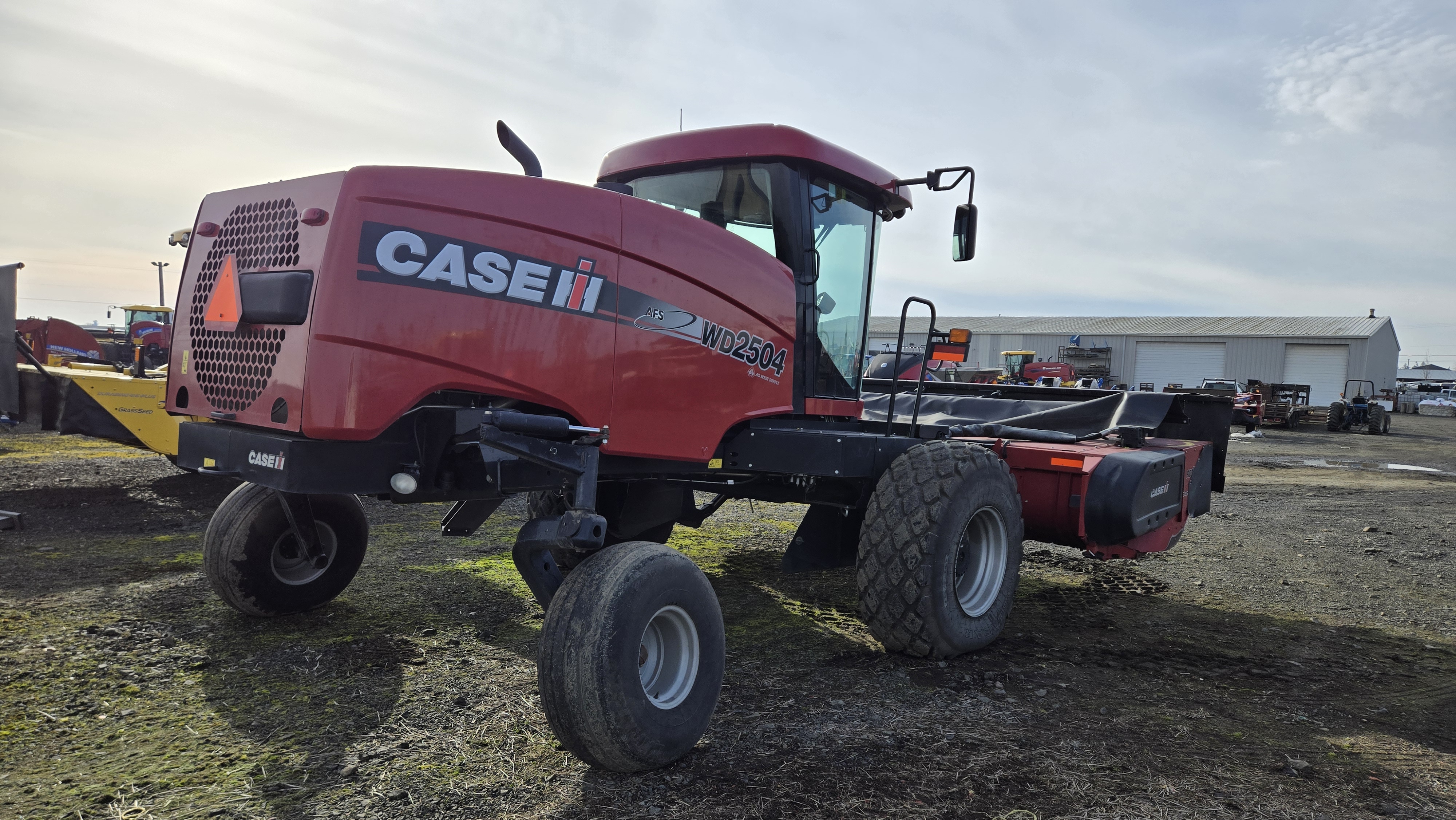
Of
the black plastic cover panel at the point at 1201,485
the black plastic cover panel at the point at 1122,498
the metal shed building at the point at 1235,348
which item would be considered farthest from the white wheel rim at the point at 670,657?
the metal shed building at the point at 1235,348

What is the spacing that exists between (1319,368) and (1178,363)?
6.06 m

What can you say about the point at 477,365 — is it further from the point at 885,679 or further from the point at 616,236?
the point at 885,679

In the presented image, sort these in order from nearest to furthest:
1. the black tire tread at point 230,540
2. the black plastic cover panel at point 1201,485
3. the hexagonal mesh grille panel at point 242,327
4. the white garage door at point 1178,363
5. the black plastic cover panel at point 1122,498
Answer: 1. the hexagonal mesh grille panel at point 242,327
2. the black tire tread at point 230,540
3. the black plastic cover panel at point 1122,498
4. the black plastic cover panel at point 1201,485
5. the white garage door at point 1178,363

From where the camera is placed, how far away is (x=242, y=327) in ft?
9.72

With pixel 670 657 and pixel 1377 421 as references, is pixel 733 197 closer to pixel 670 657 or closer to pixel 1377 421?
pixel 670 657

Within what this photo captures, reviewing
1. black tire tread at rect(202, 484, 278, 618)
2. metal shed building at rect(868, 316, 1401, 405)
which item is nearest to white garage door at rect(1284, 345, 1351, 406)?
metal shed building at rect(868, 316, 1401, 405)

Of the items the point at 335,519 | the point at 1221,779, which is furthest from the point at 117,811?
the point at 1221,779

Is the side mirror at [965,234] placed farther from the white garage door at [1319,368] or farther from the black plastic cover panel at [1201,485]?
the white garage door at [1319,368]

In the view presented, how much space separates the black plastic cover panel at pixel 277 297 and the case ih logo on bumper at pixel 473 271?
21 cm

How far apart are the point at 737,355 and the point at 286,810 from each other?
2262mm

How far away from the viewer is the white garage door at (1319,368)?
1613 inches

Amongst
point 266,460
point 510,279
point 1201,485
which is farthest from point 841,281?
point 1201,485

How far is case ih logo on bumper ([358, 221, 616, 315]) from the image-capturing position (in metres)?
2.71

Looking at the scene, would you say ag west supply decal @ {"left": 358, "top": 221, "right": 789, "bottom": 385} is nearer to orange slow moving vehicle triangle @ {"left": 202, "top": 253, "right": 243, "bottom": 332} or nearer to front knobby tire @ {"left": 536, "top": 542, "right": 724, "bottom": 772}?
orange slow moving vehicle triangle @ {"left": 202, "top": 253, "right": 243, "bottom": 332}
